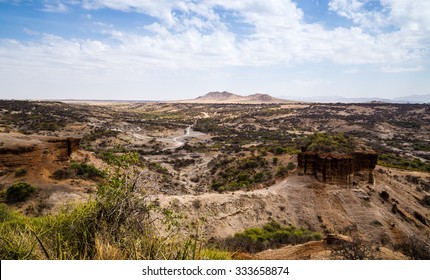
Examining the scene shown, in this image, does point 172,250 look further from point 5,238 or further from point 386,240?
point 386,240

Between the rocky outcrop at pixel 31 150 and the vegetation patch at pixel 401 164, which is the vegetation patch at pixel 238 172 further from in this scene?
the vegetation patch at pixel 401 164

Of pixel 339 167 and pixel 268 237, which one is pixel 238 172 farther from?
pixel 268 237

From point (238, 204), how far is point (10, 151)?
1758cm

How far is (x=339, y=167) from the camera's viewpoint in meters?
23.5

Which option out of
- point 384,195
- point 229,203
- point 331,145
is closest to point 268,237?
point 229,203

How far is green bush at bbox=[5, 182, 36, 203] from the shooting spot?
1998 cm

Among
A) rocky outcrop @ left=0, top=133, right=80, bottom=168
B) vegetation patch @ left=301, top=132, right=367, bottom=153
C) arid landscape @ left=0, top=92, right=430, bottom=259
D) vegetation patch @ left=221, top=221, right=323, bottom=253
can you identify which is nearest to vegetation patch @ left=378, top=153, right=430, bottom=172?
arid landscape @ left=0, top=92, right=430, bottom=259

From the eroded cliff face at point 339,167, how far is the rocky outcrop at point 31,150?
65.0 ft

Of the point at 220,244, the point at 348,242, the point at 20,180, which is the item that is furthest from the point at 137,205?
the point at 20,180

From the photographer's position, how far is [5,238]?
6.50 meters

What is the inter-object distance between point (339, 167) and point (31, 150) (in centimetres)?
2345

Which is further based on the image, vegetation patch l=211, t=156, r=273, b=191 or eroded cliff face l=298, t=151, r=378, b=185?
vegetation patch l=211, t=156, r=273, b=191

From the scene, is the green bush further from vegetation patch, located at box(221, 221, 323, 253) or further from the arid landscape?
vegetation patch, located at box(221, 221, 323, 253)

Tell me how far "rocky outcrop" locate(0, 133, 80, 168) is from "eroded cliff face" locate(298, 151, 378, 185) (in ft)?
65.0
